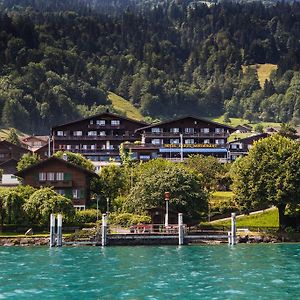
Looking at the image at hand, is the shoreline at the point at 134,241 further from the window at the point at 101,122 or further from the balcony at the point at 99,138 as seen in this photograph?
the window at the point at 101,122

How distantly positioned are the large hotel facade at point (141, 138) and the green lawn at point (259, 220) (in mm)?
49315

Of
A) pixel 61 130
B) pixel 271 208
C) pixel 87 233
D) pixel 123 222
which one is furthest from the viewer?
pixel 61 130

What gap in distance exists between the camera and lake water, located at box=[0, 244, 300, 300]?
162 ft

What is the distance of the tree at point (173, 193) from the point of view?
318ft

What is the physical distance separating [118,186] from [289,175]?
96.7 ft

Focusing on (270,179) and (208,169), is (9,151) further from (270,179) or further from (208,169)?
(270,179)

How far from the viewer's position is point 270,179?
9100 cm

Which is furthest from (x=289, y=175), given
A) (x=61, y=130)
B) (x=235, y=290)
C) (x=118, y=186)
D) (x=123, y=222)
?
(x=61, y=130)

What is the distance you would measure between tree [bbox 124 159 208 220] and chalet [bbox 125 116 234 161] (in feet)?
170

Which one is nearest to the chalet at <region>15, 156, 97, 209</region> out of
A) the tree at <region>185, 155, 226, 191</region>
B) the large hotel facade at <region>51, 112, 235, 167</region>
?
the tree at <region>185, 155, 226, 191</region>

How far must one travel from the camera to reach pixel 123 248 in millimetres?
81250

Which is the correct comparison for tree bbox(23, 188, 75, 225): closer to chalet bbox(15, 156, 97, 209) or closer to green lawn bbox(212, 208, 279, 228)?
chalet bbox(15, 156, 97, 209)

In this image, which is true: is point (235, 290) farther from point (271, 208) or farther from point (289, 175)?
point (271, 208)

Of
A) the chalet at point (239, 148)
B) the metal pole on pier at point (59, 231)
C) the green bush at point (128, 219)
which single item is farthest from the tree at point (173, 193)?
the chalet at point (239, 148)
